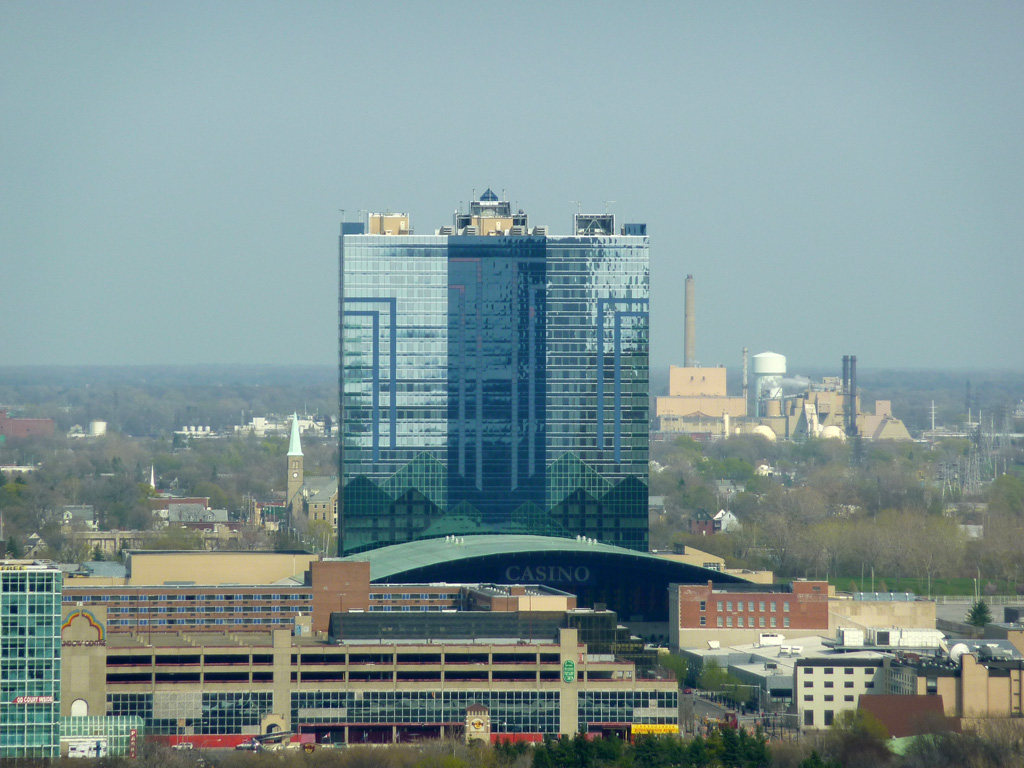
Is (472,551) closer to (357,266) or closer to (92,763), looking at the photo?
(357,266)

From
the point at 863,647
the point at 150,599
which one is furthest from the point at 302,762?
the point at 863,647

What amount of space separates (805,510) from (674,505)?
725 inches

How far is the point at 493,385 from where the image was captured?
373ft

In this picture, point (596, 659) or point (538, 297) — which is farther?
point (538, 297)

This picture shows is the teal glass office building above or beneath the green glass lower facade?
above

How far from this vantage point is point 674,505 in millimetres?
186000

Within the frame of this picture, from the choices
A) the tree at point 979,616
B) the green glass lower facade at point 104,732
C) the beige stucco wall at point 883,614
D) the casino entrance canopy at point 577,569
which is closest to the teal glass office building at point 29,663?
the green glass lower facade at point 104,732

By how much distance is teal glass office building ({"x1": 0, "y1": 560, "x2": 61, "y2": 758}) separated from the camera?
234ft

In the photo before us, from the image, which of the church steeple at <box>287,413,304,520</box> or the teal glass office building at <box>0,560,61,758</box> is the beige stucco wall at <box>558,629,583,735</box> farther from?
the church steeple at <box>287,413,304,520</box>

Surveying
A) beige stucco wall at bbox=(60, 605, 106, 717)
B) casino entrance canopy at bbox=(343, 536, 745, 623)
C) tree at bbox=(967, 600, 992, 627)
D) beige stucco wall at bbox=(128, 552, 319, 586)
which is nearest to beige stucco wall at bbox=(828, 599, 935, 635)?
tree at bbox=(967, 600, 992, 627)

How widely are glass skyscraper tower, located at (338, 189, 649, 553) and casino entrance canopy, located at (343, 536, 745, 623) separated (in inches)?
251

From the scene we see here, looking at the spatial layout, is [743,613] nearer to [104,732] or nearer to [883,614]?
[883,614]

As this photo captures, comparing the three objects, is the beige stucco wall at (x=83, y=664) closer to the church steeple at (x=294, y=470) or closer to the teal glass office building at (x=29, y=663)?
the teal glass office building at (x=29, y=663)

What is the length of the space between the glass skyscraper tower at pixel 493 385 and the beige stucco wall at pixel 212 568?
12.0 meters
